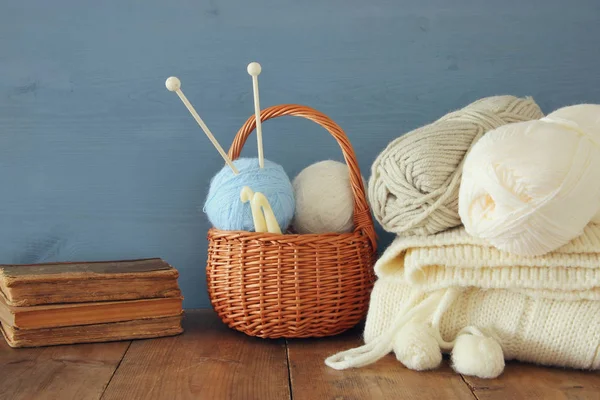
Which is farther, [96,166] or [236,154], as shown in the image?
[96,166]

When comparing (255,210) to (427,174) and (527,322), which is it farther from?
(527,322)

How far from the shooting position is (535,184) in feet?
2.40

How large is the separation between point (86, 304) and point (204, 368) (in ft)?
0.72

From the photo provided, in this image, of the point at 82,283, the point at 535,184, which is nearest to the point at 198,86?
the point at 82,283

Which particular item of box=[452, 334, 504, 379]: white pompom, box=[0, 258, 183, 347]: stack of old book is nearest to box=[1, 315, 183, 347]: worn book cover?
box=[0, 258, 183, 347]: stack of old book

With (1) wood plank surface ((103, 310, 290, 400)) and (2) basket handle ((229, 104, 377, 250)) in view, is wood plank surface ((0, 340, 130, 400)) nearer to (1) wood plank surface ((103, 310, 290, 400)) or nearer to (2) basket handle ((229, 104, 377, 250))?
(1) wood plank surface ((103, 310, 290, 400))

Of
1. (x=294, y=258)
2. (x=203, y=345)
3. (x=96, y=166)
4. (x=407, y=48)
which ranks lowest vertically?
(x=203, y=345)

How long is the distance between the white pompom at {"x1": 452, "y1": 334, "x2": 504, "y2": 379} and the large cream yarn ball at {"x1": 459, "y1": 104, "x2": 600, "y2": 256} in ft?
0.39

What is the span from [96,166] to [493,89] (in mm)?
713

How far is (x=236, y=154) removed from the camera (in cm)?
105

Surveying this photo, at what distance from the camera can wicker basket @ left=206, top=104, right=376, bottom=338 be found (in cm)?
94

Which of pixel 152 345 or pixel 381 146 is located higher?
pixel 381 146

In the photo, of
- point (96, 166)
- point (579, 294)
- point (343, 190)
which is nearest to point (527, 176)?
point (579, 294)

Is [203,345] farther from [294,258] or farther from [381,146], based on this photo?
[381,146]
